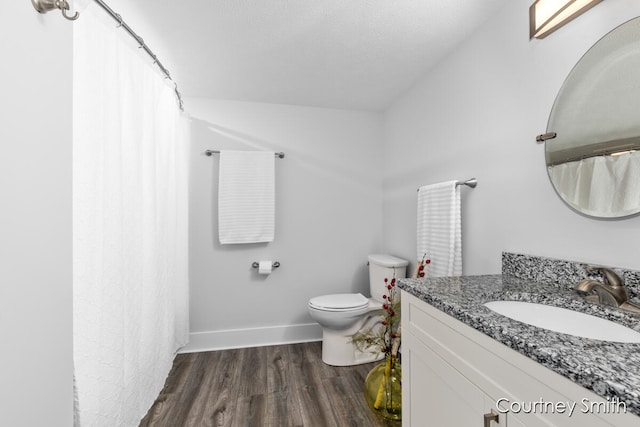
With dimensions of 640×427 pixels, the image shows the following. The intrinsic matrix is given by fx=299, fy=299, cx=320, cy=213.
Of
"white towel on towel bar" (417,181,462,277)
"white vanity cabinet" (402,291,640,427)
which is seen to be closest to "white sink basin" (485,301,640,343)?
"white vanity cabinet" (402,291,640,427)

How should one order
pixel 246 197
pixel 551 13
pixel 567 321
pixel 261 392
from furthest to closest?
pixel 246 197
pixel 261 392
pixel 551 13
pixel 567 321

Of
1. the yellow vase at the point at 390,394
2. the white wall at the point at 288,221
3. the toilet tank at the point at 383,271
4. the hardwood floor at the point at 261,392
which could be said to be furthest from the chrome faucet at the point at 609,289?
the white wall at the point at 288,221

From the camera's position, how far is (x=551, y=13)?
1207mm

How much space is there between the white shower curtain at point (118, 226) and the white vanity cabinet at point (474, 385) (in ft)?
4.01

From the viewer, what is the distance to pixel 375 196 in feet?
9.83

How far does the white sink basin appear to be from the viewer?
0.81 m

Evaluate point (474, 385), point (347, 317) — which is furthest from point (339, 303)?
point (474, 385)

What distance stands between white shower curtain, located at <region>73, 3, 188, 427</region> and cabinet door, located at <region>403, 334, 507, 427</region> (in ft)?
3.98

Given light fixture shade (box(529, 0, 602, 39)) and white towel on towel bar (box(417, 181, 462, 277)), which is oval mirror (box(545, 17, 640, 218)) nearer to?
light fixture shade (box(529, 0, 602, 39))

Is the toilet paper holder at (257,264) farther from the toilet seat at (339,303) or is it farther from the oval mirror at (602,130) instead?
the oval mirror at (602,130)

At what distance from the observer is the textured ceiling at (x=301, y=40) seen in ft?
4.93

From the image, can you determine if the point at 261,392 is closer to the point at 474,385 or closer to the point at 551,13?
the point at 474,385

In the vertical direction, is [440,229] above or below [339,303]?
above

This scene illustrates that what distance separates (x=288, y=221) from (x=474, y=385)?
216cm
